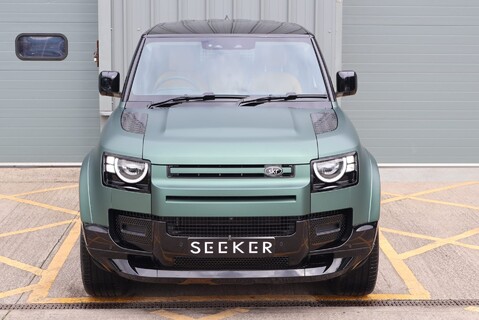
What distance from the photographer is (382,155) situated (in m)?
11.3

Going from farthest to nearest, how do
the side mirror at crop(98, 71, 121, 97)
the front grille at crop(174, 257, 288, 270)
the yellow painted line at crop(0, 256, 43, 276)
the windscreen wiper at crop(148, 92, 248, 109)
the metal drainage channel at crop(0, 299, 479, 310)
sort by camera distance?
1. the side mirror at crop(98, 71, 121, 97)
2. the yellow painted line at crop(0, 256, 43, 276)
3. the windscreen wiper at crop(148, 92, 248, 109)
4. the metal drainage channel at crop(0, 299, 479, 310)
5. the front grille at crop(174, 257, 288, 270)

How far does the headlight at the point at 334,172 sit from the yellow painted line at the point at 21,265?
92.8 inches

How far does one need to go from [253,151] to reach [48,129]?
21.5ft

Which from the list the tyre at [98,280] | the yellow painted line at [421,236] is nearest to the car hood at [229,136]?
the tyre at [98,280]

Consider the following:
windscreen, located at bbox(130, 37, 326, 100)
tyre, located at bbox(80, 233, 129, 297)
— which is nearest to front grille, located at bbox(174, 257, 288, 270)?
tyre, located at bbox(80, 233, 129, 297)

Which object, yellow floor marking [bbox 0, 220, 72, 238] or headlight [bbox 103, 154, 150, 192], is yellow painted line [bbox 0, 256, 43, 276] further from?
headlight [bbox 103, 154, 150, 192]

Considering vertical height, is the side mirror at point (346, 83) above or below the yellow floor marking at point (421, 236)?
above

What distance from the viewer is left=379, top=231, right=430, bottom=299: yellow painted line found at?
5836mm

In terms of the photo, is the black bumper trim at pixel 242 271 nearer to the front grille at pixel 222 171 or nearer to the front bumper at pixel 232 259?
the front bumper at pixel 232 259

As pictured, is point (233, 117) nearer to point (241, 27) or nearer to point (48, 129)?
point (241, 27)

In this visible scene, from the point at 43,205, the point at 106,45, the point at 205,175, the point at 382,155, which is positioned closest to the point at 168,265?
the point at 205,175

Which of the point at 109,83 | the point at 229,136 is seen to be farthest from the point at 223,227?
the point at 109,83

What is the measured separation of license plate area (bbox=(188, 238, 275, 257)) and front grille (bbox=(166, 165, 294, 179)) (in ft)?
1.21

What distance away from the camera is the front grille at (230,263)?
16.6ft
